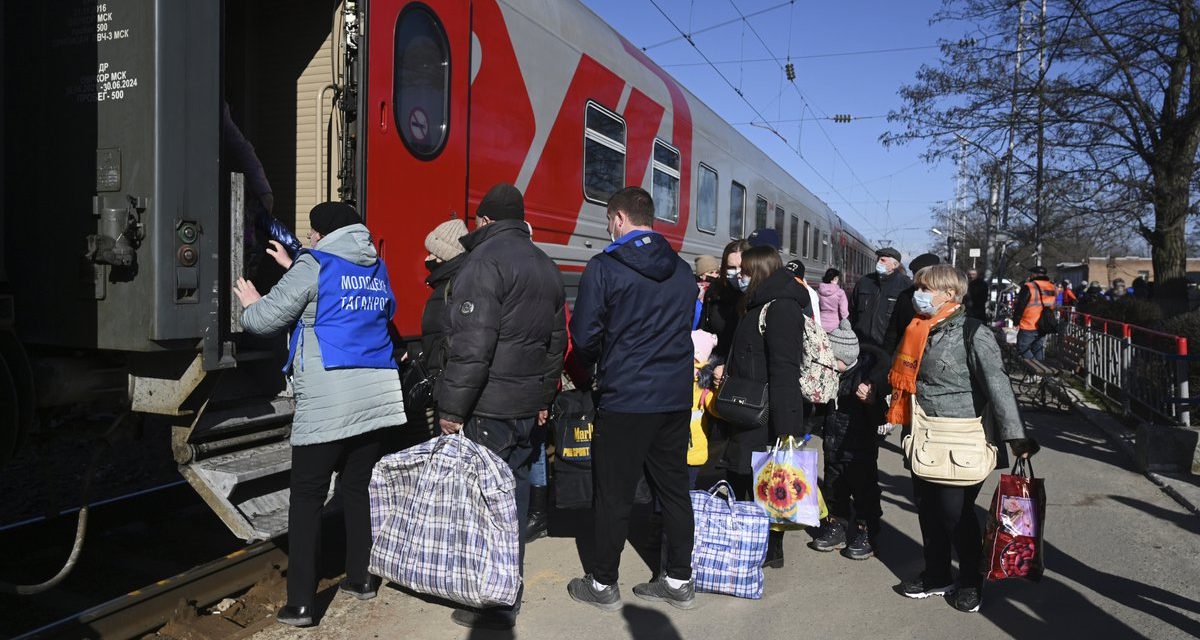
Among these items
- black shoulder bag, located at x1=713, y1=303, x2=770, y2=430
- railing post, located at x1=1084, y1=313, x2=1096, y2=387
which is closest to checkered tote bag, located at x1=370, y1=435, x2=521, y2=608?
black shoulder bag, located at x1=713, y1=303, x2=770, y2=430

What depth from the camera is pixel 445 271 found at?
4.59 metres

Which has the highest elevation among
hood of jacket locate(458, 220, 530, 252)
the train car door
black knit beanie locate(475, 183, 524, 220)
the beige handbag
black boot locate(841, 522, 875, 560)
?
the train car door

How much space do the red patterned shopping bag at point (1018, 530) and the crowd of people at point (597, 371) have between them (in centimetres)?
13

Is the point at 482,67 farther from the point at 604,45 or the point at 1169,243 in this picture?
the point at 1169,243

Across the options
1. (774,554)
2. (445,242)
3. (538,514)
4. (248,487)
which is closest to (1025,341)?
(774,554)

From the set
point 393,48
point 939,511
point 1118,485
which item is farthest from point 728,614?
point 1118,485

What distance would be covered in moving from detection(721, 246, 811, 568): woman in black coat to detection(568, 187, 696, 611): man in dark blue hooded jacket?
53cm

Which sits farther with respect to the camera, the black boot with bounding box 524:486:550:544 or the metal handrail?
the metal handrail

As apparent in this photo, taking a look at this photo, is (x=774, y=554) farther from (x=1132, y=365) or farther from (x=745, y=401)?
(x=1132, y=365)

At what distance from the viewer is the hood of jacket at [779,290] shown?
4609 mm

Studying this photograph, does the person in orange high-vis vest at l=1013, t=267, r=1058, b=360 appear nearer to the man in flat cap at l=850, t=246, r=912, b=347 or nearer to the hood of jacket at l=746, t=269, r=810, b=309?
the man in flat cap at l=850, t=246, r=912, b=347

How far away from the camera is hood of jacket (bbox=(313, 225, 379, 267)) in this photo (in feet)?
12.5

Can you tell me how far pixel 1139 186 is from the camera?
15094mm

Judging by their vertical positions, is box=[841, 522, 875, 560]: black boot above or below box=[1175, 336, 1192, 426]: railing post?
below
